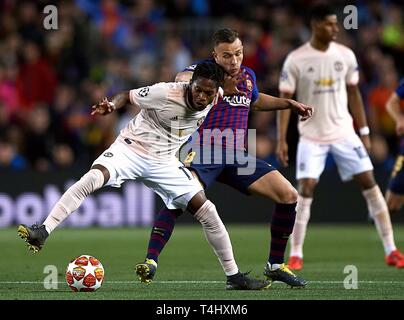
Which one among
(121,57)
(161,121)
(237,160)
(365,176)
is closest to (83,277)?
(161,121)

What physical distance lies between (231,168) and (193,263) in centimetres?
267

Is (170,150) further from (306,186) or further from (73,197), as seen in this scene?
(306,186)

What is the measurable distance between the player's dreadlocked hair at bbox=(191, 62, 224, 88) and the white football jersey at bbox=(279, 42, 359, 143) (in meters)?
2.89

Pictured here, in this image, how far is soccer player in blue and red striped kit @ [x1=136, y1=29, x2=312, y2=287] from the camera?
899 centimetres

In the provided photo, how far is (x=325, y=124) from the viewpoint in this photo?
37.1 feet

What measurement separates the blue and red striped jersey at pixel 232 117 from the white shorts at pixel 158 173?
58cm

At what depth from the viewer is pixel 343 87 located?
11445mm

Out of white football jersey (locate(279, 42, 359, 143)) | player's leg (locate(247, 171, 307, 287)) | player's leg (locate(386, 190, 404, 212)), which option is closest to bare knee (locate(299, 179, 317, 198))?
white football jersey (locate(279, 42, 359, 143))

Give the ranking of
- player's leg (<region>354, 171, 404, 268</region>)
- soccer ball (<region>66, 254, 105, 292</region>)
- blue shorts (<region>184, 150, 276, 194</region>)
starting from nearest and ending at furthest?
soccer ball (<region>66, 254, 105, 292</region>), blue shorts (<region>184, 150, 276, 194</region>), player's leg (<region>354, 171, 404, 268</region>)

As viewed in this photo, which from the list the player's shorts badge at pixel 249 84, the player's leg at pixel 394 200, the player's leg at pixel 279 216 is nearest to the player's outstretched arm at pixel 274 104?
the player's shorts badge at pixel 249 84

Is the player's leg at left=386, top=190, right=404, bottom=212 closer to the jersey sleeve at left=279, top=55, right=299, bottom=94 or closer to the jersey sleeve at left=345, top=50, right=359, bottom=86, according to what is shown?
the jersey sleeve at left=345, top=50, right=359, bottom=86

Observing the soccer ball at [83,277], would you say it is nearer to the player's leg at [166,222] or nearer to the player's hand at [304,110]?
the player's leg at [166,222]

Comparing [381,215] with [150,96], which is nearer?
[150,96]

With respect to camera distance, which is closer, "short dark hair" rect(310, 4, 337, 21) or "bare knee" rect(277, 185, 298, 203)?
"bare knee" rect(277, 185, 298, 203)
